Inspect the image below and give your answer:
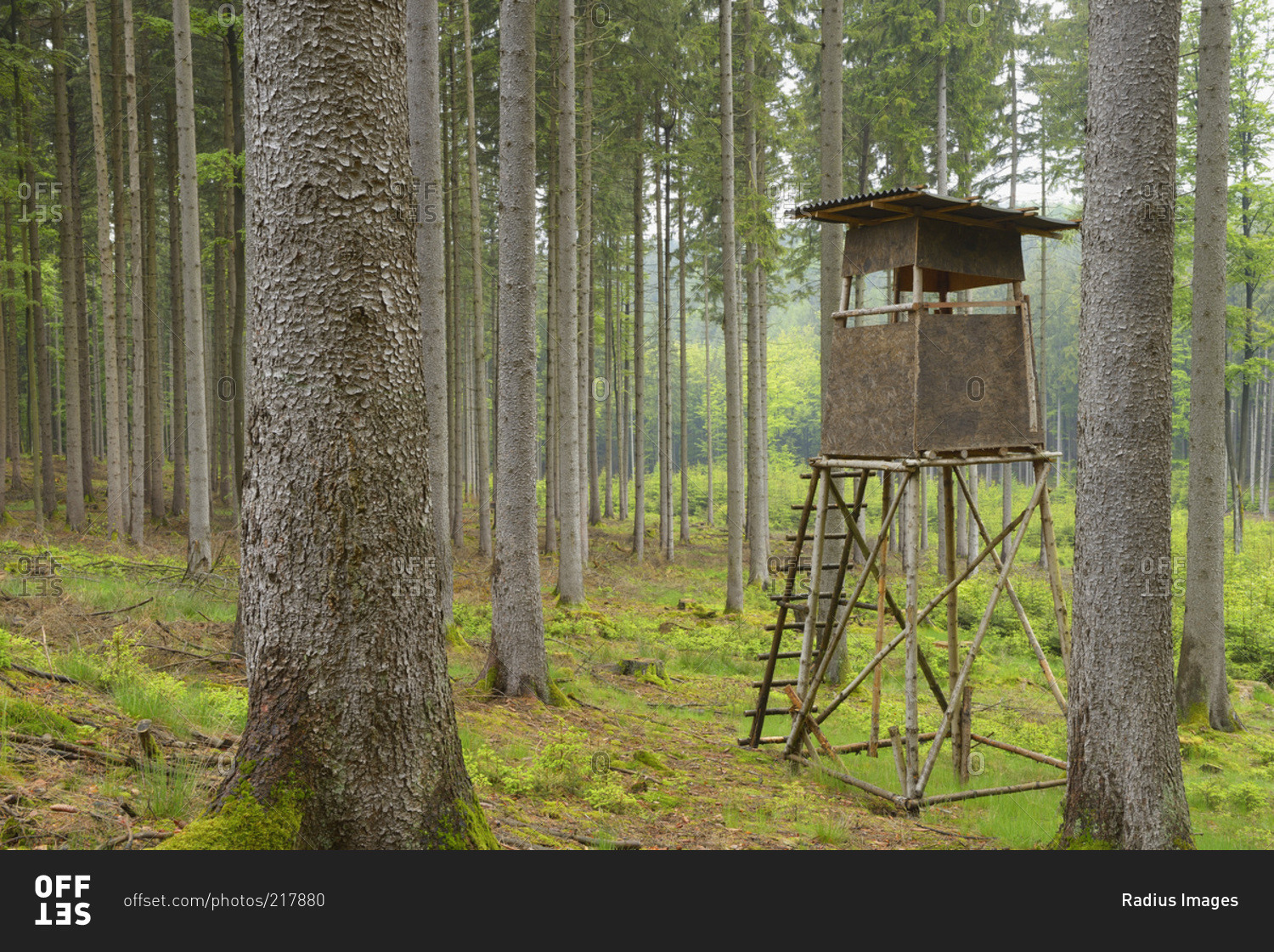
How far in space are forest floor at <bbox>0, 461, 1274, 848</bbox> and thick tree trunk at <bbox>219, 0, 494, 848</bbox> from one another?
3.51 feet

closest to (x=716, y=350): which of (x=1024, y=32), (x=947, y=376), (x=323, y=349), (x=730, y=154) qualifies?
(x=1024, y=32)

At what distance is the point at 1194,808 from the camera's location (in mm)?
7176

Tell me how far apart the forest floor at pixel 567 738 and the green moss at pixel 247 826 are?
569mm

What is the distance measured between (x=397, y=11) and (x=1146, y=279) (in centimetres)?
443

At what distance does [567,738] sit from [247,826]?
14.0ft

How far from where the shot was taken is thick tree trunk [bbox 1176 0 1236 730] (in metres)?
9.14

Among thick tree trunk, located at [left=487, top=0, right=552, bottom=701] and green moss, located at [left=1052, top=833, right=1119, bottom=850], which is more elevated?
thick tree trunk, located at [left=487, top=0, right=552, bottom=701]


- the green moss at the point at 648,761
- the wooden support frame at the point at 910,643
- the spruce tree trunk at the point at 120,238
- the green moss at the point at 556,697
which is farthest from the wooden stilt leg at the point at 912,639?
the spruce tree trunk at the point at 120,238

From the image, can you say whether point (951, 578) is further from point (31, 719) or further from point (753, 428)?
point (753, 428)

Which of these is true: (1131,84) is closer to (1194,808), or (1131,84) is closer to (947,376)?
(947,376)

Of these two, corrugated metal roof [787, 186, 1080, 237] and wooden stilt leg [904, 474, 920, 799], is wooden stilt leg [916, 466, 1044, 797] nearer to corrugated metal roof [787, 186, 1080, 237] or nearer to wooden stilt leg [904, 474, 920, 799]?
wooden stilt leg [904, 474, 920, 799]

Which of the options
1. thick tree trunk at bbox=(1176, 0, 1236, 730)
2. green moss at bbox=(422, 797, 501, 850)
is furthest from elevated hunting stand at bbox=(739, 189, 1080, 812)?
green moss at bbox=(422, 797, 501, 850)

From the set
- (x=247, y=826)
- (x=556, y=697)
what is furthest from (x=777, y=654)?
(x=247, y=826)

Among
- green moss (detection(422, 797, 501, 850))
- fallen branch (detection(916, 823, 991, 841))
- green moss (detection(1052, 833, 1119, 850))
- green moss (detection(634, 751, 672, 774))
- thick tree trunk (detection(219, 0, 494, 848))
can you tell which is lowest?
fallen branch (detection(916, 823, 991, 841))
